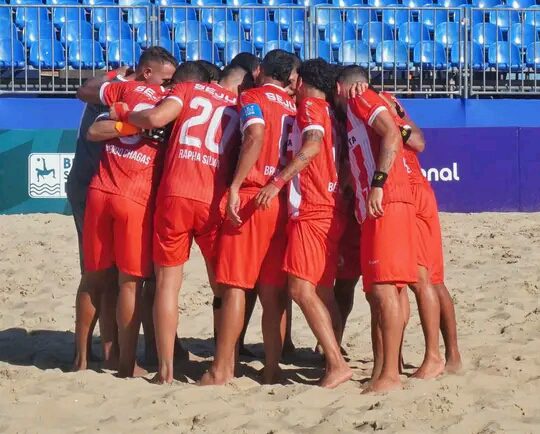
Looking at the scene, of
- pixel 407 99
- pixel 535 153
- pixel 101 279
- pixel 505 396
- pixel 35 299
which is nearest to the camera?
pixel 505 396

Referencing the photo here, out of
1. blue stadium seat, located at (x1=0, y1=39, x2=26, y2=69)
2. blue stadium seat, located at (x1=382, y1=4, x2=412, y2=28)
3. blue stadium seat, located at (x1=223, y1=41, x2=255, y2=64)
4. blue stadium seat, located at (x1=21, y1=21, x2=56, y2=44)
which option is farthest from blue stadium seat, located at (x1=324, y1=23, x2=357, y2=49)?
blue stadium seat, located at (x1=0, y1=39, x2=26, y2=69)

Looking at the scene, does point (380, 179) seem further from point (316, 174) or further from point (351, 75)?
A: point (351, 75)

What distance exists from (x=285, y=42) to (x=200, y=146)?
8.45m

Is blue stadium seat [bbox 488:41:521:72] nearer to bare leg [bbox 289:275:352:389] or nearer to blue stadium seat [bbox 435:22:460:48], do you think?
blue stadium seat [bbox 435:22:460:48]

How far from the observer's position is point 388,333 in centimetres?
573

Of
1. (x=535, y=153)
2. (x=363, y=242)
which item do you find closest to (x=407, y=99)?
(x=535, y=153)

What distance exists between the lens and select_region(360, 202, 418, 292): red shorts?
18.7 ft

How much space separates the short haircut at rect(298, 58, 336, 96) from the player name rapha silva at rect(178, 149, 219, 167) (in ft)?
2.23

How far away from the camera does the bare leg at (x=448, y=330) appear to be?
6.37 m

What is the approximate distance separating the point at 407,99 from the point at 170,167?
836 cm

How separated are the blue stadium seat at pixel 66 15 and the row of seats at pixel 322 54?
0.28 meters

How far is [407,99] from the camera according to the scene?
13.9 meters

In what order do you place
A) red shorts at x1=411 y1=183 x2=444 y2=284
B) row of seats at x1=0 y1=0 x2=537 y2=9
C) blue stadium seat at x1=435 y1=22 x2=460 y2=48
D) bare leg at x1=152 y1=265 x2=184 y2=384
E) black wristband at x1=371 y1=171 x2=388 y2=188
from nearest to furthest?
→ 1. black wristband at x1=371 y1=171 x2=388 y2=188
2. bare leg at x1=152 y1=265 x2=184 y2=384
3. red shorts at x1=411 y1=183 x2=444 y2=284
4. blue stadium seat at x1=435 y1=22 x2=460 y2=48
5. row of seats at x1=0 y1=0 x2=537 y2=9

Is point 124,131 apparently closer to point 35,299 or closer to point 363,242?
point 363,242
